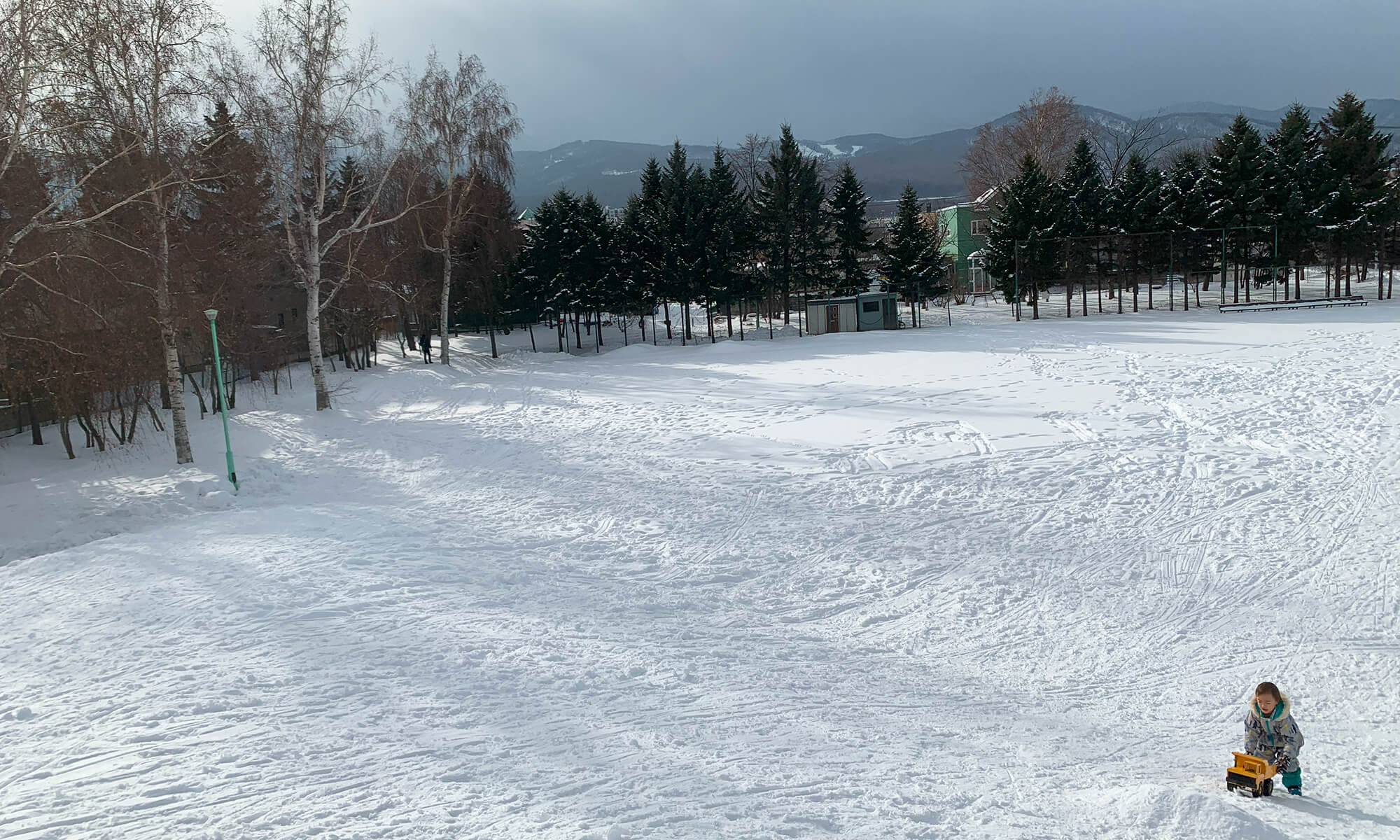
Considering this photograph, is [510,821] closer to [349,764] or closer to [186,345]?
[349,764]

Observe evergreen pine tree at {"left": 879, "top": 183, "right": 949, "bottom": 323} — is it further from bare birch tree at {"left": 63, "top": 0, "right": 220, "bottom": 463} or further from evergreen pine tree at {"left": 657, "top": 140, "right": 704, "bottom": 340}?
bare birch tree at {"left": 63, "top": 0, "right": 220, "bottom": 463}

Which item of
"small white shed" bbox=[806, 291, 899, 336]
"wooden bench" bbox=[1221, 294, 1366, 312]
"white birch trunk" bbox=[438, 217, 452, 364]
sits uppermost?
"white birch trunk" bbox=[438, 217, 452, 364]

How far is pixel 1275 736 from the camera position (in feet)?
18.9

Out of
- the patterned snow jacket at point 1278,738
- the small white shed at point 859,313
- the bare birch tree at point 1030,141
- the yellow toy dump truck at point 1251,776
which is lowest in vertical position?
the yellow toy dump truck at point 1251,776

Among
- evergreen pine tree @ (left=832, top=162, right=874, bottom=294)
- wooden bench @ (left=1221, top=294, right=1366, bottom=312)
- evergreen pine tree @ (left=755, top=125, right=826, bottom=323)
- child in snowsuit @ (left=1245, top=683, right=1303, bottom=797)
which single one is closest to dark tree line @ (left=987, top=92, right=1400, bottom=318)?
wooden bench @ (left=1221, top=294, right=1366, bottom=312)

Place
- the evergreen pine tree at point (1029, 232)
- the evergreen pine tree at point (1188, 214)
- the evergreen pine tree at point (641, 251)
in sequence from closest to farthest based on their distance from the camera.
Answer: the evergreen pine tree at point (641, 251), the evergreen pine tree at point (1029, 232), the evergreen pine tree at point (1188, 214)

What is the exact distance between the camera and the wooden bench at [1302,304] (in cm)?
3771

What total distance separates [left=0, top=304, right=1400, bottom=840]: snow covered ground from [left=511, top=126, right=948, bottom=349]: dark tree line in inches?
918

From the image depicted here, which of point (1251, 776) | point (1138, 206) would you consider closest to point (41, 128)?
point (1251, 776)

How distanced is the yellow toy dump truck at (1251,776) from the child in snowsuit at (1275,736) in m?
0.08

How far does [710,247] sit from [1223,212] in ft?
94.2

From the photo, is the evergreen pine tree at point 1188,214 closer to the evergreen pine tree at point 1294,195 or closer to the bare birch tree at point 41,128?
the evergreen pine tree at point 1294,195

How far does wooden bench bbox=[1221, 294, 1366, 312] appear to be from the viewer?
37706mm

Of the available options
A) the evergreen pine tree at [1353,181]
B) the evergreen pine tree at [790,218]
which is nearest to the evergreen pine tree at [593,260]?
the evergreen pine tree at [790,218]
